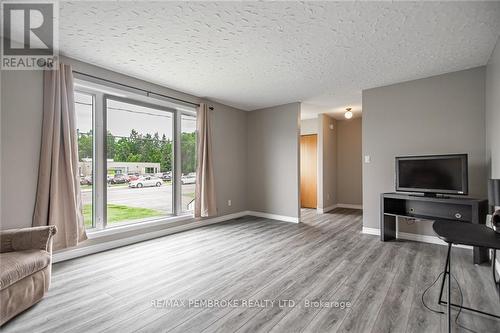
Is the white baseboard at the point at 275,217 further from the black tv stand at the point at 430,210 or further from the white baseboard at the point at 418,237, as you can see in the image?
the black tv stand at the point at 430,210

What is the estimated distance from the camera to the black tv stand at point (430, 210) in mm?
2803

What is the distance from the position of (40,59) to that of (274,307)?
12.3ft

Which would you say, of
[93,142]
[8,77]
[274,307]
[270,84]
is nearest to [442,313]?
[274,307]

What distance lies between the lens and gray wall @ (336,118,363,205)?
6508 mm

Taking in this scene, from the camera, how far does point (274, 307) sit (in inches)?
75.5

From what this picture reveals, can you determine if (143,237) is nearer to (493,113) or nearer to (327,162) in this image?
(327,162)

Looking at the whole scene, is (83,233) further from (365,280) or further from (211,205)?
(365,280)

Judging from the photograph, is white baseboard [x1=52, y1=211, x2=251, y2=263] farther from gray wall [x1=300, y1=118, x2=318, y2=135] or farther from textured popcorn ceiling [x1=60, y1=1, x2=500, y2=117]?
gray wall [x1=300, y1=118, x2=318, y2=135]

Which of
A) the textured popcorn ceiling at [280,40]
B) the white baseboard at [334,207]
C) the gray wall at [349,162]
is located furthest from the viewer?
→ the gray wall at [349,162]

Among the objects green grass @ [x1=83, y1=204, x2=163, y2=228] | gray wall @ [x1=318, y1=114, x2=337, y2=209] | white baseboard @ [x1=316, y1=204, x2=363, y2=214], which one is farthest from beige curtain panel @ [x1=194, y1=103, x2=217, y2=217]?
gray wall @ [x1=318, y1=114, x2=337, y2=209]

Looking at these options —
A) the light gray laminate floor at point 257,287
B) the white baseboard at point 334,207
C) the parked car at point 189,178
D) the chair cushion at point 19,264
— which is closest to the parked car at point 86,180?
the light gray laminate floor at point 257,287

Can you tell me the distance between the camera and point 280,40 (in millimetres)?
2547

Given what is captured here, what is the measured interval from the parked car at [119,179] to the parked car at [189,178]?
3.49 feet

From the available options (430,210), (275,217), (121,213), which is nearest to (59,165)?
(121,213)
